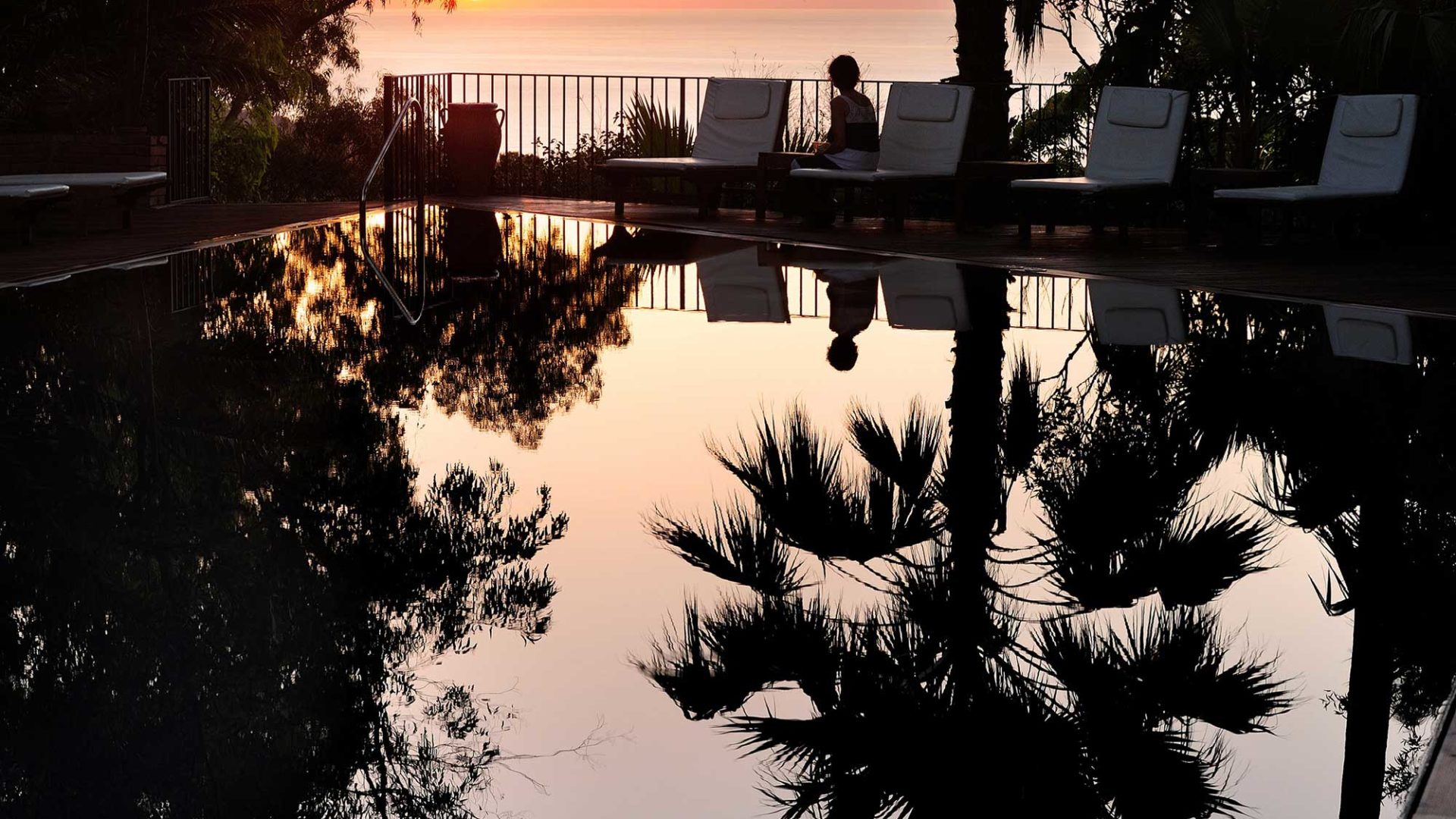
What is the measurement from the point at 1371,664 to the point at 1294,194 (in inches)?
296

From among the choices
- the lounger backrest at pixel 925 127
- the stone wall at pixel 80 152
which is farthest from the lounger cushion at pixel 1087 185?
the stone wall at pixel 80 152

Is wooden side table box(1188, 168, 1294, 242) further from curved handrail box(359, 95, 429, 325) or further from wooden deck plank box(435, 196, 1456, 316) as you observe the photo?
curved handrail box(359, 95, 429, 325)

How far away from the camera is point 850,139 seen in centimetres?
1298

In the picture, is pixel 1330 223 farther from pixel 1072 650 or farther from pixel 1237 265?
pixel 1072 650

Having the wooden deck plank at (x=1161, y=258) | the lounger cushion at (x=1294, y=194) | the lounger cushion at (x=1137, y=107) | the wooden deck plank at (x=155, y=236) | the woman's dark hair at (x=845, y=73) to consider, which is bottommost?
the wooden deck plank at (x=155, y=236)

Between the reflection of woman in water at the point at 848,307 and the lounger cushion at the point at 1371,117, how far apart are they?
127 inches

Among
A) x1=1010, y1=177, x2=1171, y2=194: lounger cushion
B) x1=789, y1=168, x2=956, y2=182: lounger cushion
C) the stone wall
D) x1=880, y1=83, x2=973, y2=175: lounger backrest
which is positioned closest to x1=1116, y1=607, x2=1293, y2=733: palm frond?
x1=1010, y1=177, x2=1171, y2=194: lounger cushion

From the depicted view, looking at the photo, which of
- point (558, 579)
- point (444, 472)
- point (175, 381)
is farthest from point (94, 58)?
point (558, 579)

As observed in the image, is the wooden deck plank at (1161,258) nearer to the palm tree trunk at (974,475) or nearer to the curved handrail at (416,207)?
the curved handrail at (416,207)

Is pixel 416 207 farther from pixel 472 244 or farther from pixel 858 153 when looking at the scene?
pixel 858 153

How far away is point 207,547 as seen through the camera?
13.2 ft

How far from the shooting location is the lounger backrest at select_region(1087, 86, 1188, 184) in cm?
1163

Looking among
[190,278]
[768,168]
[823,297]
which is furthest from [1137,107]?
[190,278]

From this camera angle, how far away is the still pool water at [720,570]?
2.75 metres
